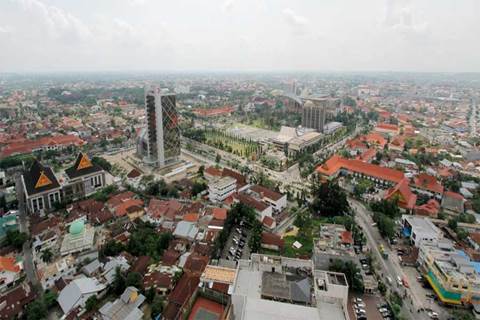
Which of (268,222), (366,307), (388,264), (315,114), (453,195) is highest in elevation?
(315,114)

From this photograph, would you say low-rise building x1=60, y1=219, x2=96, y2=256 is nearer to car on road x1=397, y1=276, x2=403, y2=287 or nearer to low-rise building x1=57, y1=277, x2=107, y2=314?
low-rise building x1=57, y1=277, x2=107, y2=314

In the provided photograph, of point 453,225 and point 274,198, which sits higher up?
point 274,198

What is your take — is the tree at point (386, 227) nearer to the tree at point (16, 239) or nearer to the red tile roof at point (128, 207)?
the red tile roof at point (128, 207)

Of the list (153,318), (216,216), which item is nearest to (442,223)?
(216,216)

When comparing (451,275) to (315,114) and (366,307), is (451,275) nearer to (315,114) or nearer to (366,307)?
(366,307)

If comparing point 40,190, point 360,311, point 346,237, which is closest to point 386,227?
point 346,237

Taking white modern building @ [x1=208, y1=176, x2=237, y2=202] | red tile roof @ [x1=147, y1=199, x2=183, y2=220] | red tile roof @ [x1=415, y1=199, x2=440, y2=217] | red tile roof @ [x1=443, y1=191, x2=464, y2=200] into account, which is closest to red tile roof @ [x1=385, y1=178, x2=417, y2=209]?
red tile roof @ [x1=415, y1=199, x2=440, y2=217]

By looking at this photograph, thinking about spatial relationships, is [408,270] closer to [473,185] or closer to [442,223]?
[442,223]
